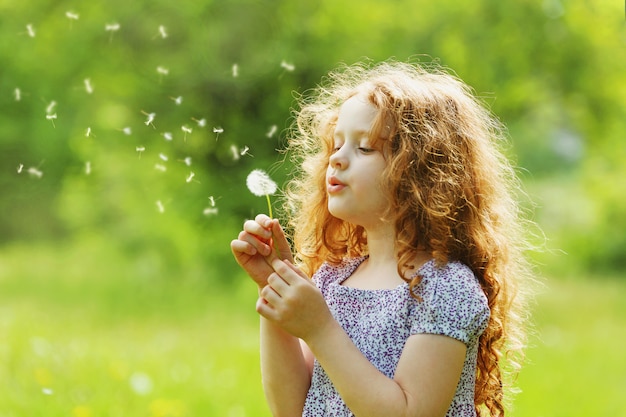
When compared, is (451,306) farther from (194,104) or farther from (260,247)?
(194,104)

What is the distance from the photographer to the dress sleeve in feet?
5.16

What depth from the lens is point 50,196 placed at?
1340 cm

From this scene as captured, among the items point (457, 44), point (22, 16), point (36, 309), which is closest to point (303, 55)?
point (457, 44)

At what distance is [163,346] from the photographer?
5.65 m

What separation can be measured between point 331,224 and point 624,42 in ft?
28.3

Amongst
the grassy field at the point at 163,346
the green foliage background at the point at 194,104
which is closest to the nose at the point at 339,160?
the grassy field at the point at 163,346

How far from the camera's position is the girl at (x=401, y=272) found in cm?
156

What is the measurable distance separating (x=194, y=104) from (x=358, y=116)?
585 centimetres

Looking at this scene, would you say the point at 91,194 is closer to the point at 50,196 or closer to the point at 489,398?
the point at 50,196

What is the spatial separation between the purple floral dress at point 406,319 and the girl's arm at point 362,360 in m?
0.04

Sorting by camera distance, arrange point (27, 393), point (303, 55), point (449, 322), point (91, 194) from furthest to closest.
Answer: point (91, 194) < point (303, 55) < point (27, 393) < point (449, 322)

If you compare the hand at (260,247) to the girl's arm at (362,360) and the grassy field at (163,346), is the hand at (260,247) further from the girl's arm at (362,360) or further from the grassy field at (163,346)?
the grassy field at (163,346)

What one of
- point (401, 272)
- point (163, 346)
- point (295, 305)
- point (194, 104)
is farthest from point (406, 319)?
point (194, 104)

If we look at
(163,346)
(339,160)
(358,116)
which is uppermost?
(163,346)
